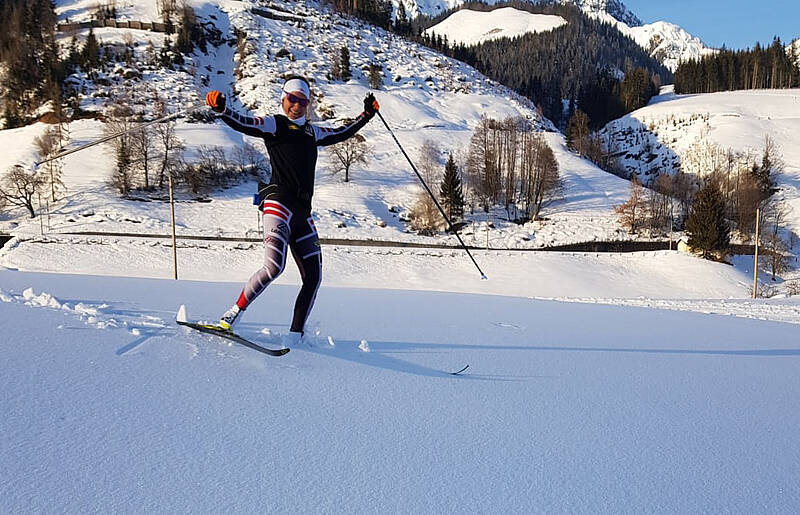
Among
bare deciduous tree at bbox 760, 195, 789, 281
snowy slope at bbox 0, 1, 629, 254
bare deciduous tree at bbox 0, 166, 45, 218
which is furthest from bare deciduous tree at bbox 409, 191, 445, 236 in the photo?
bare deciduous tree at bbox 0, 166, 45, 218

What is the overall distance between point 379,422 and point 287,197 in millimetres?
2050

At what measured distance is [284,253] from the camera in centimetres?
341

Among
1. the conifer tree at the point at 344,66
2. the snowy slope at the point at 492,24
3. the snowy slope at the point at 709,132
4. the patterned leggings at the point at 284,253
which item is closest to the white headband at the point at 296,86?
the patterned leggings at the point at 284,253

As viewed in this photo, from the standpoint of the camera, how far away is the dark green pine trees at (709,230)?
27.7 meters

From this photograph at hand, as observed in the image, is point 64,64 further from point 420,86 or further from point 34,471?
point 34,471

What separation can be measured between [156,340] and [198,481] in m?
1.78

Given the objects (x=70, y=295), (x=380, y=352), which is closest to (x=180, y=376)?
(x=380, y=352)

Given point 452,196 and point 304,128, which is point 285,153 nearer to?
point 304,128

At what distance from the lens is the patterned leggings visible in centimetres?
333

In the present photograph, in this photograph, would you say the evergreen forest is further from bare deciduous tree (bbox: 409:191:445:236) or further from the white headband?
the white headband

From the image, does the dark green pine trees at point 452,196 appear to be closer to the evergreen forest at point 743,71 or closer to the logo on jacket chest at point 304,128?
the logo on jacket chest at point 304,128

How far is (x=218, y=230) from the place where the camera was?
101ft

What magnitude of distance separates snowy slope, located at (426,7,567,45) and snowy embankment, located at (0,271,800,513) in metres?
156

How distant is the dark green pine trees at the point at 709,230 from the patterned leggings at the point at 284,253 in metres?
31.5
